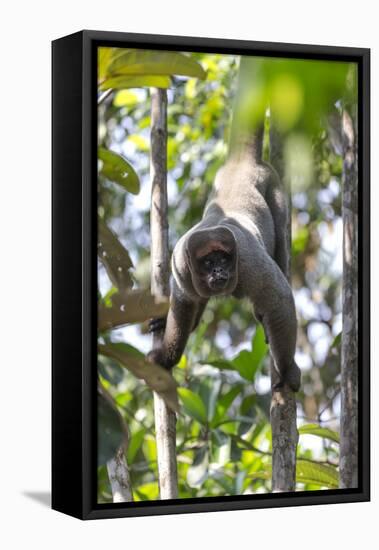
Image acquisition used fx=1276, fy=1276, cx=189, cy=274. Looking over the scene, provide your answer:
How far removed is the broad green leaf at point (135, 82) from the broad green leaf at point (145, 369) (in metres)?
0.92

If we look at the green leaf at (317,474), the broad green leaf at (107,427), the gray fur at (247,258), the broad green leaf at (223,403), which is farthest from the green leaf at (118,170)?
the green leaf at (317,474)

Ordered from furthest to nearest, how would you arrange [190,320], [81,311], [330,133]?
1. [330,133]
2. [190,320]
3. [81,311]

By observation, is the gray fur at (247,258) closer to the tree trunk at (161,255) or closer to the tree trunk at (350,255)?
the tree trunk at (161,255)

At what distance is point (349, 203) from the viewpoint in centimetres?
510

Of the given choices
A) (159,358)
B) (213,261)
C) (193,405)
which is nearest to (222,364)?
(193,405)

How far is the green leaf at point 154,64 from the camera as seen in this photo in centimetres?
455

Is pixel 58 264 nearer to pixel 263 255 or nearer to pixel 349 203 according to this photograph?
pixel 263 255

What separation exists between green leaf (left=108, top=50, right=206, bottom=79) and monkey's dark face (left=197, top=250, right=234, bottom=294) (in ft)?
2.19

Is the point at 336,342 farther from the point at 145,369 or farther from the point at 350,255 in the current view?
the point at 145,369

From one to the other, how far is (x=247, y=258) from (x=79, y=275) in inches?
28.4

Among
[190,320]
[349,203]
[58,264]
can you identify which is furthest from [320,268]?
[58,264]

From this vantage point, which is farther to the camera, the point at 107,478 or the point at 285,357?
the point at 285,357

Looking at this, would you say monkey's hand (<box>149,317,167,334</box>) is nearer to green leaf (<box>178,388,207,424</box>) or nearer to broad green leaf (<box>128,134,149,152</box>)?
green leaf (<box>178,388,207,424</box>)

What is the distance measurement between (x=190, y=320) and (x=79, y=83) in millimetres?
967
